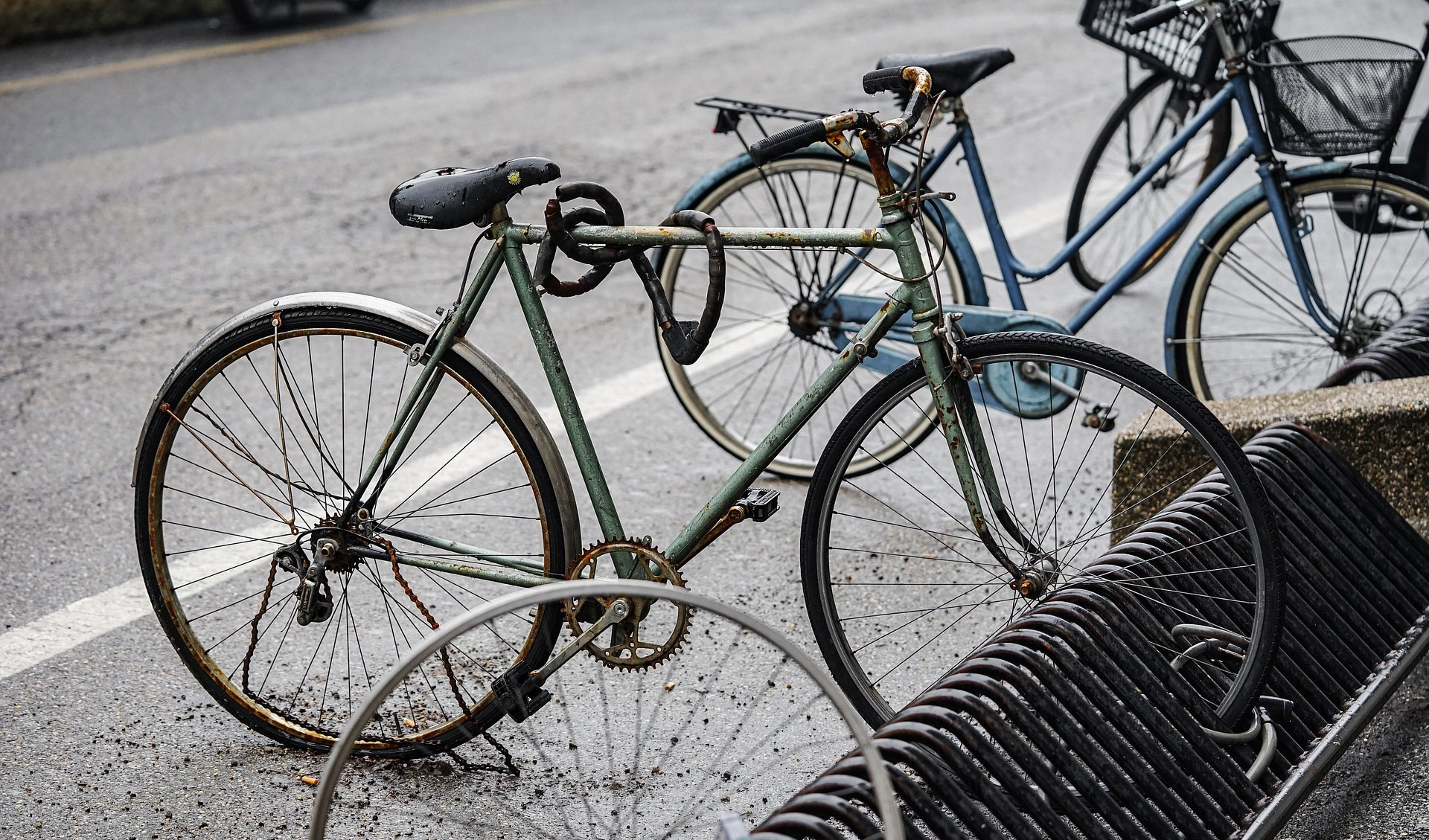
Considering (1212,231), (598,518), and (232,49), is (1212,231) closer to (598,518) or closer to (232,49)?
(598,518)

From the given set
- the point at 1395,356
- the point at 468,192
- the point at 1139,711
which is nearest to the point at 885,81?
the point at 468,192

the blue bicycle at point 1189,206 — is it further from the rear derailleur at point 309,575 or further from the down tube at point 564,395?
the rear derailleur at point 309,575

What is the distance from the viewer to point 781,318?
5203mm

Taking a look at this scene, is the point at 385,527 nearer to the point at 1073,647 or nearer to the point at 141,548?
the point at 141,548

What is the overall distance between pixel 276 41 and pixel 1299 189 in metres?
9.85

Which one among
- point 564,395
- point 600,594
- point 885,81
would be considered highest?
point 885,81

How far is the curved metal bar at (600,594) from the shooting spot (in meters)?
1.96

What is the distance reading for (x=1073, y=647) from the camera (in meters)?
2.64

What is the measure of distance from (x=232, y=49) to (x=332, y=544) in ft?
32.0

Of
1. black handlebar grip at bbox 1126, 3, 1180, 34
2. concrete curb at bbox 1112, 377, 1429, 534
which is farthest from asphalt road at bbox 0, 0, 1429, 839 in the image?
black handlebar grip at bbox 1126, 3, 1180, 34

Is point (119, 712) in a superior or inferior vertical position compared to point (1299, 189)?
inferior

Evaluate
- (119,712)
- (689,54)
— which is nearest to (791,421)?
(119,712)

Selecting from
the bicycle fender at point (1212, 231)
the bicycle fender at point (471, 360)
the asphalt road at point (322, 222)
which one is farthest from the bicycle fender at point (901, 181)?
the bicycle fender at point (471, 360)

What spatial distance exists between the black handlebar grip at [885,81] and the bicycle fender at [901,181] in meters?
0.95
